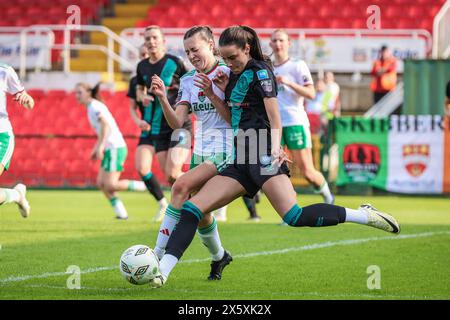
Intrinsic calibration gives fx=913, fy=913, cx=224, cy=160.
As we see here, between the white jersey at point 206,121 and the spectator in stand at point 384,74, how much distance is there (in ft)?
43.3

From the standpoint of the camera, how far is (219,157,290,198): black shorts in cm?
689

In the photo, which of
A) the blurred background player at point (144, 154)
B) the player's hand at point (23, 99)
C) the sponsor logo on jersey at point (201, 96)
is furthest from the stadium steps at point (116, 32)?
the sponsor logo on jersey at point (201, 96)

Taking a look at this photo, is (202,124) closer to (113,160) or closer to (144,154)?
(144,154)

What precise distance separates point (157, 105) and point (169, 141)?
51 cm

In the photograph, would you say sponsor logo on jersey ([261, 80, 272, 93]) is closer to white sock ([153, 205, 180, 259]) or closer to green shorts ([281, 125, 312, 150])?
white sock ([153, 205, 180, 259])

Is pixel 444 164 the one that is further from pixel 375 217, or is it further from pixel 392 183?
pixel 375 217

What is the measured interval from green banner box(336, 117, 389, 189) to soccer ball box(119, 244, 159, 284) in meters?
11.8

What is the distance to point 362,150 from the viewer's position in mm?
18297

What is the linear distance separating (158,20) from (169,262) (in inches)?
794

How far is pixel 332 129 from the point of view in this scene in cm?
1859

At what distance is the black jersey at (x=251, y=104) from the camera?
22.9ft

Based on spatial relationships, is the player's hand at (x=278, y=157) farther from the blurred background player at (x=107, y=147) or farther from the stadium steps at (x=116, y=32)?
the stadium steps at (x=116, y=32)

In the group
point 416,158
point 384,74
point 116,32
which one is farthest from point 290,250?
point 116,32

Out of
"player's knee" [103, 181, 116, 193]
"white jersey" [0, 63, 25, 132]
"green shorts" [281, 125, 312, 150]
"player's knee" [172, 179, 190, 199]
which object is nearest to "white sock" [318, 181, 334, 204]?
"green shorts" [281, 125, 312, 150]
